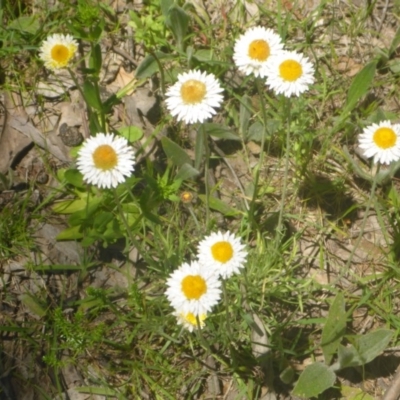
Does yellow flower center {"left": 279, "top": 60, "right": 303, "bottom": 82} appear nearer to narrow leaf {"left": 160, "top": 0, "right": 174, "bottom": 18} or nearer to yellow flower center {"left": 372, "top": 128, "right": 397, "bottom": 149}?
yellow flower center {"left": 372, "top": 128, "right": 397, "bottom": 149}

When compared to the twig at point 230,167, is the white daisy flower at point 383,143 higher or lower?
lower

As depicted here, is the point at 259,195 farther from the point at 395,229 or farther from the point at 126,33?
the point at 126,33

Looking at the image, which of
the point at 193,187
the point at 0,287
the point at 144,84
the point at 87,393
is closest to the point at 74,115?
the point at 144,84

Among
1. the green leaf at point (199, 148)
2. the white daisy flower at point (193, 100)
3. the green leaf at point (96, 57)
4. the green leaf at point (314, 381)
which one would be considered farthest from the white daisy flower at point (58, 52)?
the green leaf at point (314, 381)

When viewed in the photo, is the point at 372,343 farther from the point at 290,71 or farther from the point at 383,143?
the point at 290,71

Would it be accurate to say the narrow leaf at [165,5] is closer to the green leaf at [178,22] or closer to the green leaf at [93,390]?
the green leaf at [178,22]

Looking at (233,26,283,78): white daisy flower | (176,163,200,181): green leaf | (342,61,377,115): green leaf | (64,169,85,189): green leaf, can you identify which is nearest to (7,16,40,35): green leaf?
(64,169,85,189): green leaf
